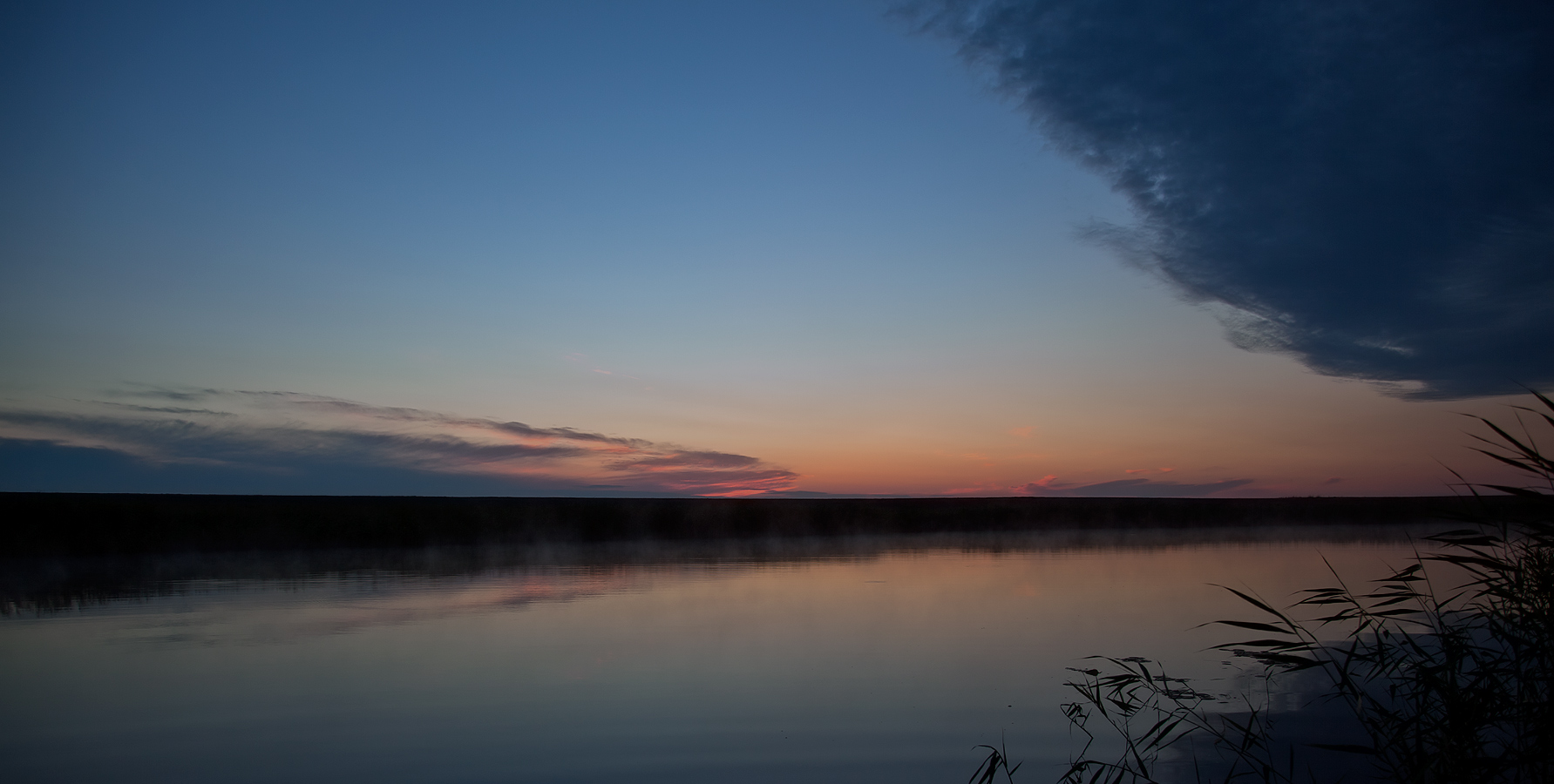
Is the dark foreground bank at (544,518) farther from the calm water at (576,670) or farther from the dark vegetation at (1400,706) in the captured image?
the calm water at (576,670)

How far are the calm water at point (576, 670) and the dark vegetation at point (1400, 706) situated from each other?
0.67 metres

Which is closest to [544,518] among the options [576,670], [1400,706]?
[576,670]

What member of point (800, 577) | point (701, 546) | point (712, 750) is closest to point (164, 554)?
point (701, 546)

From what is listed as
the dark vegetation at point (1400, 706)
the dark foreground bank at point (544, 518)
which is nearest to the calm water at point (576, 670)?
the dark vegetation at point (1400, 706)

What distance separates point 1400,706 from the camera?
7.69 metres

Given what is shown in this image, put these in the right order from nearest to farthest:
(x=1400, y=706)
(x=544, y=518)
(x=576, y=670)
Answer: (x=1400, y=706) → (x=576, y=670) → (x=544, y=518)

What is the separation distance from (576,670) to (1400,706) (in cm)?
769

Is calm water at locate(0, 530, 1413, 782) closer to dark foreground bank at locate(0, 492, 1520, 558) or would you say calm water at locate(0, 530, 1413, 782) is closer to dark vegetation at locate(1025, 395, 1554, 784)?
dark vegetation at locate(1025, 395, 1554, 784)

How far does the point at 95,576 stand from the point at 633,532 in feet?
61.7

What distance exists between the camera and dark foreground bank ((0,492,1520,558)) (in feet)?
83.5

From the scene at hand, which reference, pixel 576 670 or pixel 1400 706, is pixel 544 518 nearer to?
pixel 576 670

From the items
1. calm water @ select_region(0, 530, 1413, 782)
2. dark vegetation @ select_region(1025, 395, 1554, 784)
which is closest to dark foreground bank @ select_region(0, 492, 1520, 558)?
dark vegetation @ select_region(1025, 395, 1554, 784)

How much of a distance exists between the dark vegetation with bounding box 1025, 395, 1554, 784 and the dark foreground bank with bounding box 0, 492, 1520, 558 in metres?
0.54

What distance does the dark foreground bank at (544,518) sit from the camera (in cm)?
2544
